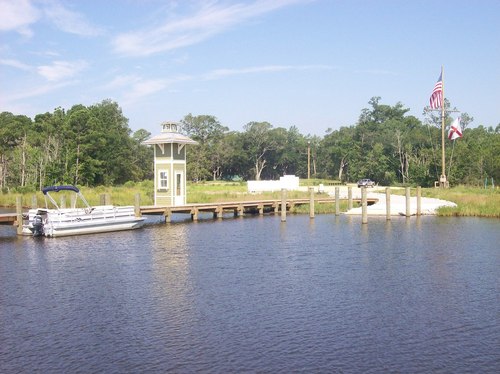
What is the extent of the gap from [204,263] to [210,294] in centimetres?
624

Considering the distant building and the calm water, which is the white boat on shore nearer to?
the calm water

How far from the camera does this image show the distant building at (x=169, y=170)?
4794cm

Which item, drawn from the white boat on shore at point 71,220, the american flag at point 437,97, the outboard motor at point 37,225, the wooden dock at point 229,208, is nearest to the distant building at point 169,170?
the wooden dock at point 229,208

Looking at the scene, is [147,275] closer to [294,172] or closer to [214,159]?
[214,159]

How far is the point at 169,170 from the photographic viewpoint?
48125 mm

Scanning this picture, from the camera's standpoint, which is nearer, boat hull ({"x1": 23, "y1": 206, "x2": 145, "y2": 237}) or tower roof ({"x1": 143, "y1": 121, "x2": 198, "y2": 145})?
boat hull ({"x1": 23, "y1": 206, "x2": 145, "y2": 237})

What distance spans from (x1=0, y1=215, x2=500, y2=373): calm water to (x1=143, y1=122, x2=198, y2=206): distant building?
1329cm

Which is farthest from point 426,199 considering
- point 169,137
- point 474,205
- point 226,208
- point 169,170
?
point 169,137

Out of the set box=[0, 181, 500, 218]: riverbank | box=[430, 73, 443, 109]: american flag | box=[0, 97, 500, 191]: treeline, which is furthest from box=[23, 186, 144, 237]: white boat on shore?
box=[430, 73, 443, 109]: american flag

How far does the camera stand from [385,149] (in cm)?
9438

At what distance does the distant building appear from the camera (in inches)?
1887

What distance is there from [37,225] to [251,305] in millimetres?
21669

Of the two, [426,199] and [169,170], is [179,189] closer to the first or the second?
[169,170]

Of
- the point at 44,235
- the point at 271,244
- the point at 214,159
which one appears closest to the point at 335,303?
the point at 271,244
